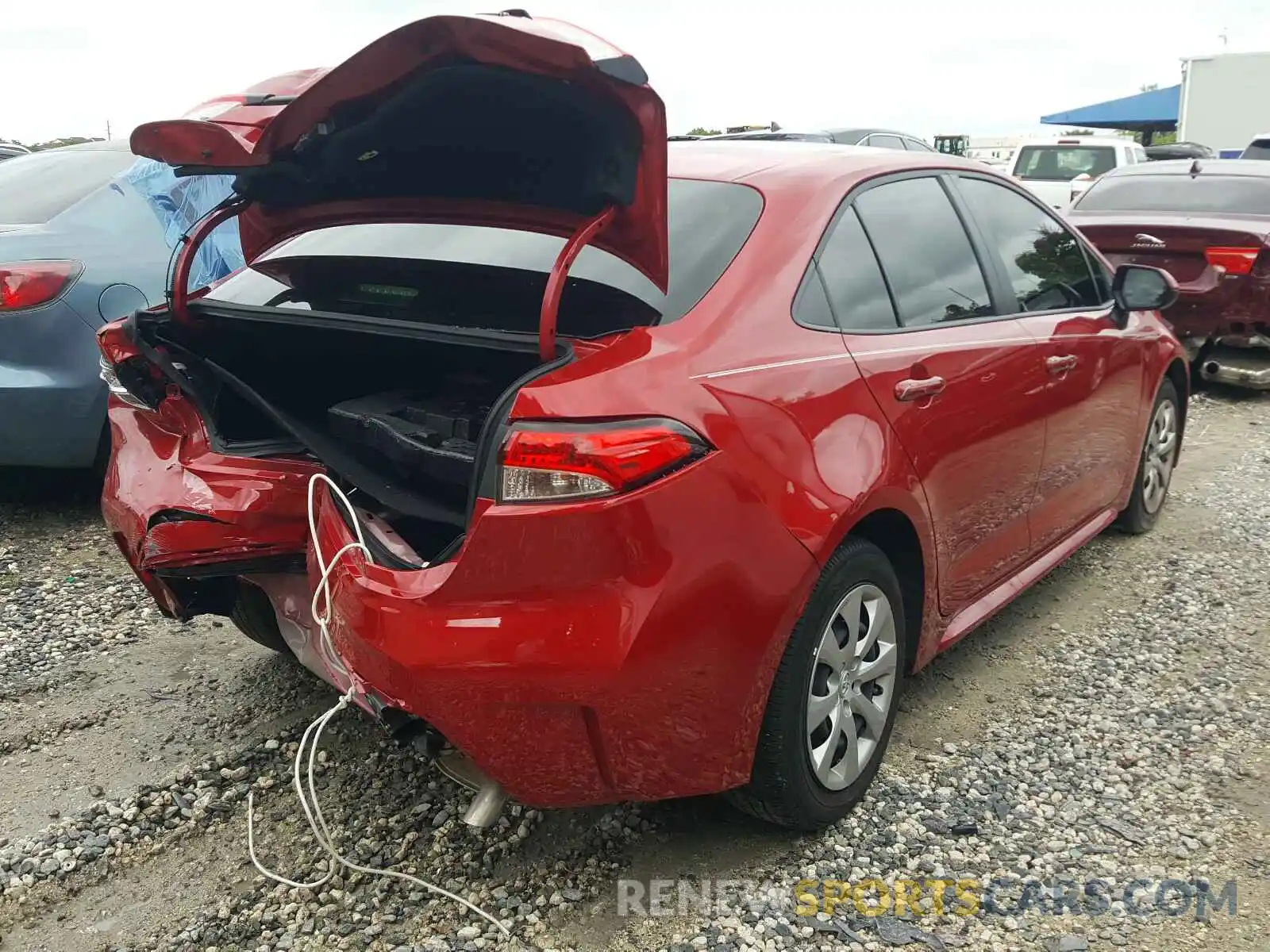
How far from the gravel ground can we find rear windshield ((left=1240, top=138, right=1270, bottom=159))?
46.5 feet

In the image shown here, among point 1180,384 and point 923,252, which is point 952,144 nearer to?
point 1180,384

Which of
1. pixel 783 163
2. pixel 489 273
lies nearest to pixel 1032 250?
pixel 783 163

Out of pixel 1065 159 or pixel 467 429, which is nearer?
pixel 467 429

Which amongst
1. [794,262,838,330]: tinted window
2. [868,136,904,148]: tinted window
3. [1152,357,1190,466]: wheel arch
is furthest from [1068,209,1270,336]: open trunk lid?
[868,136,904,148]: tinted window

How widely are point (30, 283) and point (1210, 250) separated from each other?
263 inches

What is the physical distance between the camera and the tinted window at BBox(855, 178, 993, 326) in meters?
2.89

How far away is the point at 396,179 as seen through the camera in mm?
2689

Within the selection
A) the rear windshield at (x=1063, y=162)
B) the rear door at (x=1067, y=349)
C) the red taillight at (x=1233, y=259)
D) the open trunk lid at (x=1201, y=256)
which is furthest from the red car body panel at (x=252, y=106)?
the rear windshield at (x=1063, y=162)

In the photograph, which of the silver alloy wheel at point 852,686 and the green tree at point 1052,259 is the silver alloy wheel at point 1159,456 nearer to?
the green tree at point 1052,259

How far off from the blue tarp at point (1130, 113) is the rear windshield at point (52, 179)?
116 feet

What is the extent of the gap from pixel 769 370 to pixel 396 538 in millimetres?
880

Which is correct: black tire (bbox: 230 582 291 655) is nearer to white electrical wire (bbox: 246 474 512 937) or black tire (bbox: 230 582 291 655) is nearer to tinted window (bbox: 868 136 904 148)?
white electrical wire (bbox: 246 474 512 937)

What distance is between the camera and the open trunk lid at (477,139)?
81.7 inches

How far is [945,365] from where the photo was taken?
2863 mm
